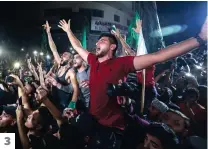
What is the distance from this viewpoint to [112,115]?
2398 mm

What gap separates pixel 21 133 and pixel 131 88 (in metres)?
1.15

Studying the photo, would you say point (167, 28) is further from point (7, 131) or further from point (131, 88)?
point (7, 131)

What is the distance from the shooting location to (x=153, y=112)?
95.6 inches

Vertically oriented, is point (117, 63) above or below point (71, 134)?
above

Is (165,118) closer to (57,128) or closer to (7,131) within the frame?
(57,128)

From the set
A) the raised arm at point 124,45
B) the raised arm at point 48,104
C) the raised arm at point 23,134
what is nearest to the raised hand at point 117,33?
the raised arm at point 124,45

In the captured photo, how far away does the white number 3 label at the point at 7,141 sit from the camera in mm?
2439

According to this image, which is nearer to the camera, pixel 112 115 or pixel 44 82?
pixel 112 115

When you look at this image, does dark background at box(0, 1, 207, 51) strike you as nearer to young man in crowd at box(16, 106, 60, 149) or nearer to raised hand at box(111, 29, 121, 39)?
raised hand at box(111, 29, 121, 39)

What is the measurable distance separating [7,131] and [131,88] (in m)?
1.30

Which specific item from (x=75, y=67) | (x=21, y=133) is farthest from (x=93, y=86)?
(x=21, y=133)

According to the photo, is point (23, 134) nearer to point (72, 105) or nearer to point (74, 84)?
point (72, 105)

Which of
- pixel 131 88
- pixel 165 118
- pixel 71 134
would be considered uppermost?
pixel 131 88

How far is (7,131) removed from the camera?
8.15 ft
